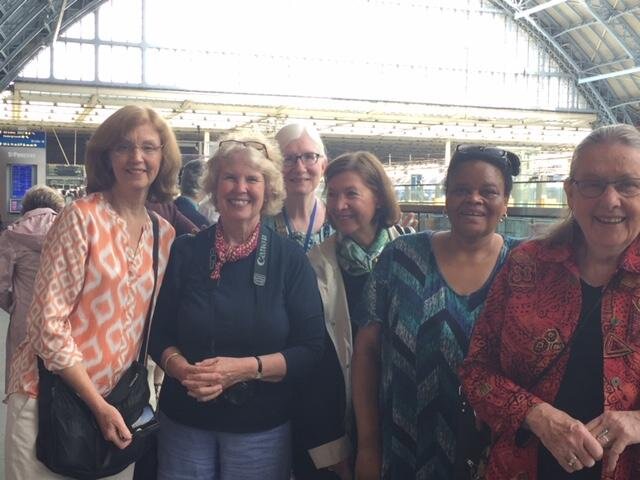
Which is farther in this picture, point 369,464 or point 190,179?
point 190,179

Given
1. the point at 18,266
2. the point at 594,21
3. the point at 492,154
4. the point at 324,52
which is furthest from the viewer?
the point at 594,21

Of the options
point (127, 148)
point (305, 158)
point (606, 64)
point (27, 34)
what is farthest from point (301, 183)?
point (606, 64)

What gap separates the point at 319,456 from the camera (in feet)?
7.41

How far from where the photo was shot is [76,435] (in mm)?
1966

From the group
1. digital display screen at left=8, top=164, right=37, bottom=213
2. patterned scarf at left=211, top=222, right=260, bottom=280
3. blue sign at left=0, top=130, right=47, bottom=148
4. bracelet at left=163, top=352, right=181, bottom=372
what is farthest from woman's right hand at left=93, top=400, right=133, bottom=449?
blue sign at left=0, top=130, right=47, bottom=148

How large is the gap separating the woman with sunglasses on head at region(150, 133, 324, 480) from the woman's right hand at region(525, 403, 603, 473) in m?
0.84

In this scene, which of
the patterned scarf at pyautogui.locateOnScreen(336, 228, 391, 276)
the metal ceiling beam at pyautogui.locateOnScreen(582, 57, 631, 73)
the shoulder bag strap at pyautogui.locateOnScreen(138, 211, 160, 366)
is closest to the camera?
the shoulder bag strap at pyautogui.locateOnScreen(138, 211, 160, 366)

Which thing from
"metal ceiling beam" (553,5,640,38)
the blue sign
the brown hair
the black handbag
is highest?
"metal ceiling beam" (553,5,640,38)

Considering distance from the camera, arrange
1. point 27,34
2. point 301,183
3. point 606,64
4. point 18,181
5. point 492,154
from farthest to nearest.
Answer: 1. point 606,64
2. point 27,34
3. point 18,181
4. point 301,183
5. point 492,154

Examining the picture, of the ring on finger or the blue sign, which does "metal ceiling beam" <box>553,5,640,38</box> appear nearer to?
the blue sign

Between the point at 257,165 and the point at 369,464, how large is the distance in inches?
44.6

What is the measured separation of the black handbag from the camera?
6.41 ft

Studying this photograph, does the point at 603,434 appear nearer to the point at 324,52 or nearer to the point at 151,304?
the point at 151,304

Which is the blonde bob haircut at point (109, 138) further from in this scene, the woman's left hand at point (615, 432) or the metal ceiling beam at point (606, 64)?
the metal ceiling beam at point (606, 64)
